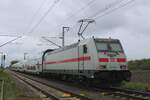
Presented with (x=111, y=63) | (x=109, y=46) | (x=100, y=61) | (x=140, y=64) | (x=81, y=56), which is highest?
(x=109, y=46)

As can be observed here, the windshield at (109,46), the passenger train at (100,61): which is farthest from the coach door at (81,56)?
the windshield at (109,46)

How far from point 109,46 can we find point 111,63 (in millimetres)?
1377

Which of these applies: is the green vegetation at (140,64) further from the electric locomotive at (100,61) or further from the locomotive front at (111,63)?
the locomotive front at (111,63)

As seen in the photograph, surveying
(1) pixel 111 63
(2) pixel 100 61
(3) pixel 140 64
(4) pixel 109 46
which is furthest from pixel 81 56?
(3) pixel 140 64

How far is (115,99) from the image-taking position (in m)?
15.3

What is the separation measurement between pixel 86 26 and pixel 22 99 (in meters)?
12.2

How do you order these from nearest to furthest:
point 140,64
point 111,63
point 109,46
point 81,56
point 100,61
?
point 100,61, point 111,63, point 109,46, point 81,56, point 140,64

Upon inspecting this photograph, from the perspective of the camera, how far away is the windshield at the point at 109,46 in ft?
66.9

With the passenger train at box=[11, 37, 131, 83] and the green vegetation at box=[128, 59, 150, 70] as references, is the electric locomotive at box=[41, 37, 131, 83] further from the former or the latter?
the green vegetation at box=[128, 59, 150, 70]

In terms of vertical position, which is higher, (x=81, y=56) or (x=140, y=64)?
(x=140, y=64)

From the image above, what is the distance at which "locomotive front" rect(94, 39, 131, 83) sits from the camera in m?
19.5

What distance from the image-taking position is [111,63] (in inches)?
779

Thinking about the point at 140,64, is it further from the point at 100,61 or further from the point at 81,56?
the point at 100,61

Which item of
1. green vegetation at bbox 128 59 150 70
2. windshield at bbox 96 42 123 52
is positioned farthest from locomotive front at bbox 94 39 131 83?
green vegetation at bbox 128 59 150 70
